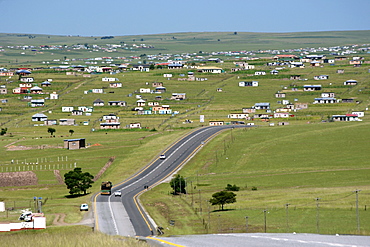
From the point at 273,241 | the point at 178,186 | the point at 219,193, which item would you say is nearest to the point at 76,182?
the point at 178,186

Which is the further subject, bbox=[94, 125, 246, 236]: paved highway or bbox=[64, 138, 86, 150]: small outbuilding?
bbox=[64, 138, 86, 150]: small outbuilding

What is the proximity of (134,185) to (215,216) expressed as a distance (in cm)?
4169

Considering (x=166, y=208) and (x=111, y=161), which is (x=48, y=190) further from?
(x=166, y=208)

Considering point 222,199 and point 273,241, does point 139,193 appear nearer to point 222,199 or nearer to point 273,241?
point 222,199

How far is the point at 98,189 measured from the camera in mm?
131000

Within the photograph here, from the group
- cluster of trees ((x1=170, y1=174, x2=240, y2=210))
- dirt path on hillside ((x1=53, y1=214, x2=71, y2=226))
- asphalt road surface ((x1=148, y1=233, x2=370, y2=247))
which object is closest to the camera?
asphalt road surface ((x1=148, y1=233, x2=370, y2=247))

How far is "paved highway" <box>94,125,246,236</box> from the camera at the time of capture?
267 feet

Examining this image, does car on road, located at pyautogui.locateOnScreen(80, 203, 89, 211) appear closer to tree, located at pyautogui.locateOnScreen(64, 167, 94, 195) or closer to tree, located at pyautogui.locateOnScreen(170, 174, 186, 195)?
tree, located at pyautogui.locateOnScreen(64, 167, 94, 195)

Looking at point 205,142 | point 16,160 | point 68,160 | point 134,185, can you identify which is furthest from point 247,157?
point 16,160

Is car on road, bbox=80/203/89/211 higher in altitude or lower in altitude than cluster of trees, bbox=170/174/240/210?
lower

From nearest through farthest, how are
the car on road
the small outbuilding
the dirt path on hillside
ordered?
the dirt path on hillside < the car on road < the small outbuilding

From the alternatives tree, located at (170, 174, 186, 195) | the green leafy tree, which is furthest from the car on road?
the green leafy tree

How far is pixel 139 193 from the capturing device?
119562 millimetres

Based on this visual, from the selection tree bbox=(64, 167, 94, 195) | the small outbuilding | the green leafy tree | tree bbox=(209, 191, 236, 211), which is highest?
the small outbuilding
